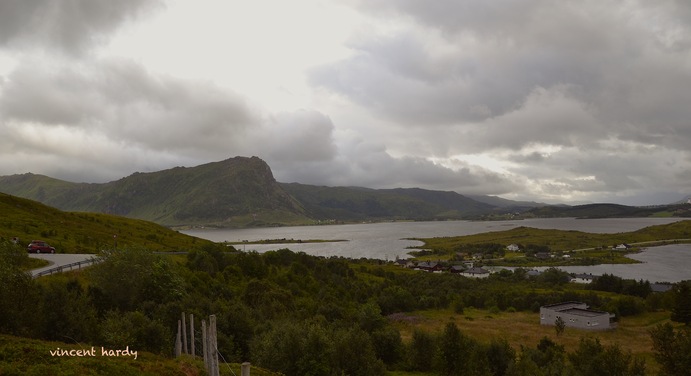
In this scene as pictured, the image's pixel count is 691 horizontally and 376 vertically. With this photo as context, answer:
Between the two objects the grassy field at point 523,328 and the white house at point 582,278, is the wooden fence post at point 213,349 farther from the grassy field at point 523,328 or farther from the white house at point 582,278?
the white house at point 582,278

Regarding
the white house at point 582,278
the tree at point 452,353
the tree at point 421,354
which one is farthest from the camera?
the white house at point 582,278

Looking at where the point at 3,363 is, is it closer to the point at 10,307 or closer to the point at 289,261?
the point at 10,307

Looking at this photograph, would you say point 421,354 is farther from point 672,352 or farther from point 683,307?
point 683,307

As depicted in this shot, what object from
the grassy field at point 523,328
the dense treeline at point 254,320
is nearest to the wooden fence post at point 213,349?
the dense treeline at point 254,320

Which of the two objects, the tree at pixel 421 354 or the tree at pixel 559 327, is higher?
the tree at pixel 421 354

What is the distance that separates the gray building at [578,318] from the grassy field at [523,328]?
158 cm

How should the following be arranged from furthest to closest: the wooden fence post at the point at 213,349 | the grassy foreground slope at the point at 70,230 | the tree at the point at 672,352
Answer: the grassy foreground slope at the point at 70,230, the tree at the point at 672,352, the wooden fence post at the point at 213,349

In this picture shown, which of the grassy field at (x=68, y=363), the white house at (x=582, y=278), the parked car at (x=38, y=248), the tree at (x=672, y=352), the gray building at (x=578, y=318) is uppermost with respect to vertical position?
the parked car at (x=38, y=248)

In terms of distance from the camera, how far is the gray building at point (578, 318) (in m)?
78.9

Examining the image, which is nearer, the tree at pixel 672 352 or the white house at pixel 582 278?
the tree at pixel 672 352

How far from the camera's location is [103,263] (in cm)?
3425

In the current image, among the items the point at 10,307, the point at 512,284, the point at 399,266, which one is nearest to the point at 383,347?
the point at 10,307

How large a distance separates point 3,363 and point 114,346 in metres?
8.85

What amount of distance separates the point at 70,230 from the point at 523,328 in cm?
8680
